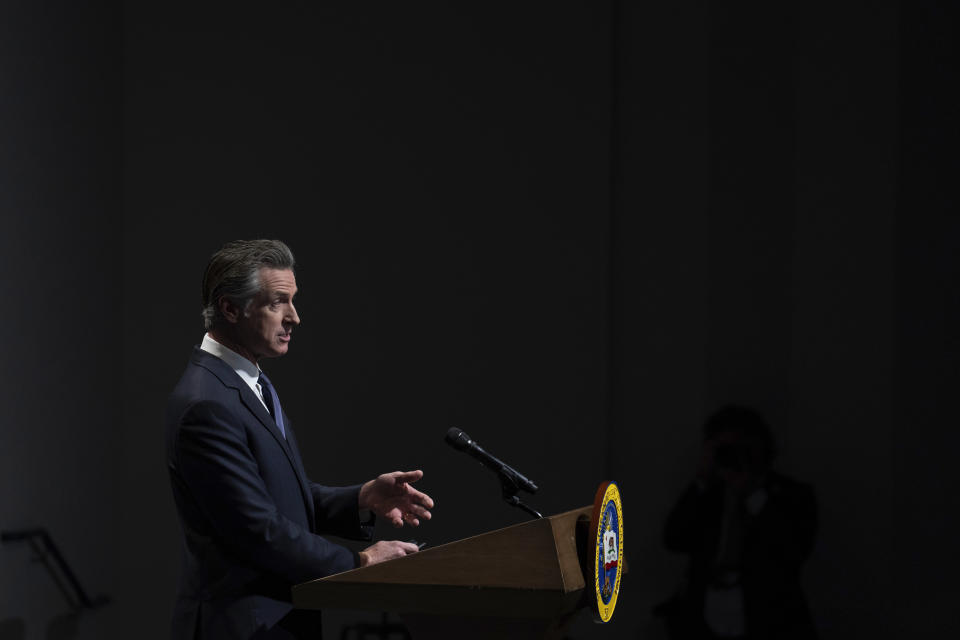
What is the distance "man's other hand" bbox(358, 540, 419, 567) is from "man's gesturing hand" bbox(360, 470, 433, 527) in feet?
0.70

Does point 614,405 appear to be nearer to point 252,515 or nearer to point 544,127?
point 544,127

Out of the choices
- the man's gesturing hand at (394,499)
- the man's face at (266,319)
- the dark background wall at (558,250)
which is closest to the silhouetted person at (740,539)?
the dark background wall at (558,250)

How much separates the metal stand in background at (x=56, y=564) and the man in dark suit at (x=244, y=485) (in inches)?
80.4

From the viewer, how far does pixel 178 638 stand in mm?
2307

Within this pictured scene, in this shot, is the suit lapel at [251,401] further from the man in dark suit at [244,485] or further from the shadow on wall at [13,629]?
the shadow on wall at [13,629]

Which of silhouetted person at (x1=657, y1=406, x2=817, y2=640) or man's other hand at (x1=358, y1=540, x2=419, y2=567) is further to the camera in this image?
silhouetted person at (x1=657, y1=406, x2=817, y2=640)

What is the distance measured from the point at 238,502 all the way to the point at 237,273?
0.53 metres

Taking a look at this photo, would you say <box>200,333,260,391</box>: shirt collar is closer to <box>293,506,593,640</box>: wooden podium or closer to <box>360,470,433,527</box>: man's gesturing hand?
<box>360,470,433,527</box>: man's gesturing hand

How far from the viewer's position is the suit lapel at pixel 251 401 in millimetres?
2369

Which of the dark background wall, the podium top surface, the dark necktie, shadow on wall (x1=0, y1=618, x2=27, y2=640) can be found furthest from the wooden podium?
the dark background wall

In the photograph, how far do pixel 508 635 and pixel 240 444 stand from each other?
26.4 inches

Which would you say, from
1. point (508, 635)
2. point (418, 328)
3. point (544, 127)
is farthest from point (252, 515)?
point (544, 127)

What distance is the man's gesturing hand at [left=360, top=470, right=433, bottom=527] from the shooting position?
2506mm

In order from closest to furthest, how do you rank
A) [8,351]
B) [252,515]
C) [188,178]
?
[252,515]
[8,351]
[188,178]
